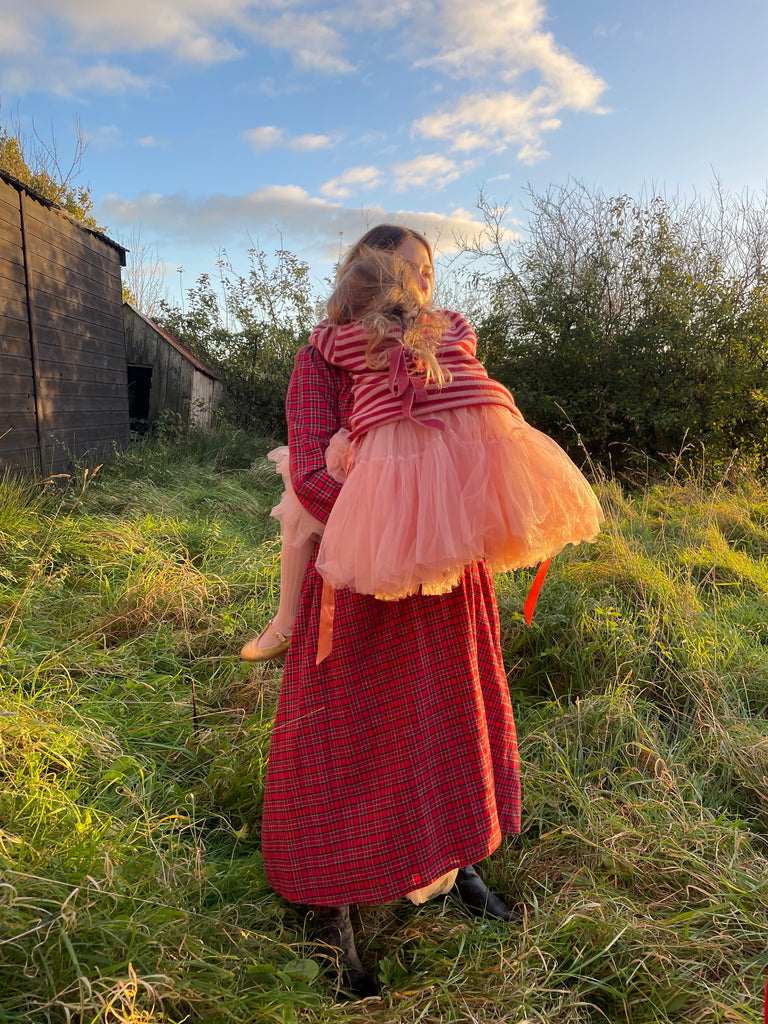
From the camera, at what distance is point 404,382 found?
1534mm

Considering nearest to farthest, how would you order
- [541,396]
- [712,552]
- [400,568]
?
[400,568]
[712,552]
[541,396]

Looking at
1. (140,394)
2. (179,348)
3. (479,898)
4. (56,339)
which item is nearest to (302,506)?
(479,898)

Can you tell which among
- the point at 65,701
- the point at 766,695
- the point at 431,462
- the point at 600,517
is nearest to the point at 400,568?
the point at 431,462

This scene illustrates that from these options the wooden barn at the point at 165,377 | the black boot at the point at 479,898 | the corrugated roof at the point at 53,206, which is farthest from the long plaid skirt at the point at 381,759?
the wooden barn at the point at 165,377

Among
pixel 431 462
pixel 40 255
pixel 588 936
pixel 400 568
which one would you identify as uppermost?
pixel 40 255

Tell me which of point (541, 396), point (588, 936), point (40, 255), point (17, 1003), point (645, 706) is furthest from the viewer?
point (541, 396)

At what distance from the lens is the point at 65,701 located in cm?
236

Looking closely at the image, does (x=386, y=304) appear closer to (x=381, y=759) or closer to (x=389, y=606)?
(x=389, y=606)

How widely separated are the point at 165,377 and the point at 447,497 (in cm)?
982

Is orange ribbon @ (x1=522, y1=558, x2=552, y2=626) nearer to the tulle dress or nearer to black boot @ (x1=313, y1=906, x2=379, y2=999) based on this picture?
the tulle dress

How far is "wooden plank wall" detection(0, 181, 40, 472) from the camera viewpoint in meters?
5.79

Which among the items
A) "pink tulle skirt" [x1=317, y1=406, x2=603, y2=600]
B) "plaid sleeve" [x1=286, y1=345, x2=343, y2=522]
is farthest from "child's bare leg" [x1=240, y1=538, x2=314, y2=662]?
"pink tulle skirt" [x1=317, y1=406, x2=603, y2=600]

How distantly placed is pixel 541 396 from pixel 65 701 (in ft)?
22.5

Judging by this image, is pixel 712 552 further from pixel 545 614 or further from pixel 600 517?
pixel 600 517
